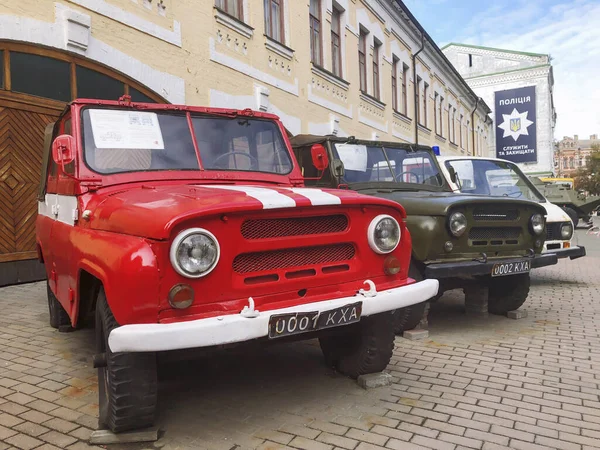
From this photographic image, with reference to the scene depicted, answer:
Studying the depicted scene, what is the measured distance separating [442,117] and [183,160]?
26.6m

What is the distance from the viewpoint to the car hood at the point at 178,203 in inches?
99.6

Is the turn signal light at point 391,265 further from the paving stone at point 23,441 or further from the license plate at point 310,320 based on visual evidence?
the paving stone at point 23,441

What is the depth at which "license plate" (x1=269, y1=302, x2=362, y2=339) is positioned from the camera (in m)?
2.67

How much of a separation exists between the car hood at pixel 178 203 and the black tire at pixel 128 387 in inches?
19.7

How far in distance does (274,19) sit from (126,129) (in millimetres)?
9436

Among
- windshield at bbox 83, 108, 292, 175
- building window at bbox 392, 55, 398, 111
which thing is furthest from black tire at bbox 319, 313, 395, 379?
building window at bbox 392, 55, 398, 111

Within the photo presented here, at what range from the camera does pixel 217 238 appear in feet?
8.61

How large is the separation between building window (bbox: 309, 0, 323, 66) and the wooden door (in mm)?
7969

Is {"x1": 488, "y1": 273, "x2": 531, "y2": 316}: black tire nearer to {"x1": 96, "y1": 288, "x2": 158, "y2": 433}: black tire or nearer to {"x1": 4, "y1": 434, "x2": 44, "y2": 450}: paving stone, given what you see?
{"x1": 96, "y1": 288, "x2": 158, "y2": 433}: black tire

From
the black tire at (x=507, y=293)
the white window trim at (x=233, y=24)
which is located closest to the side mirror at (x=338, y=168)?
the black tire at (x=507, y=293)

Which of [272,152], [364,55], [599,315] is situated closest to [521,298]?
[599,315]

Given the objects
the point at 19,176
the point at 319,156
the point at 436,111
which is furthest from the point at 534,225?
the point at 436,111

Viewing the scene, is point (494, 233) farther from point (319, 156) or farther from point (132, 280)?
point (132, 280)

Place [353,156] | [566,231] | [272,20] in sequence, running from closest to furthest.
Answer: [353,156]
[566,231]
[272,20]
